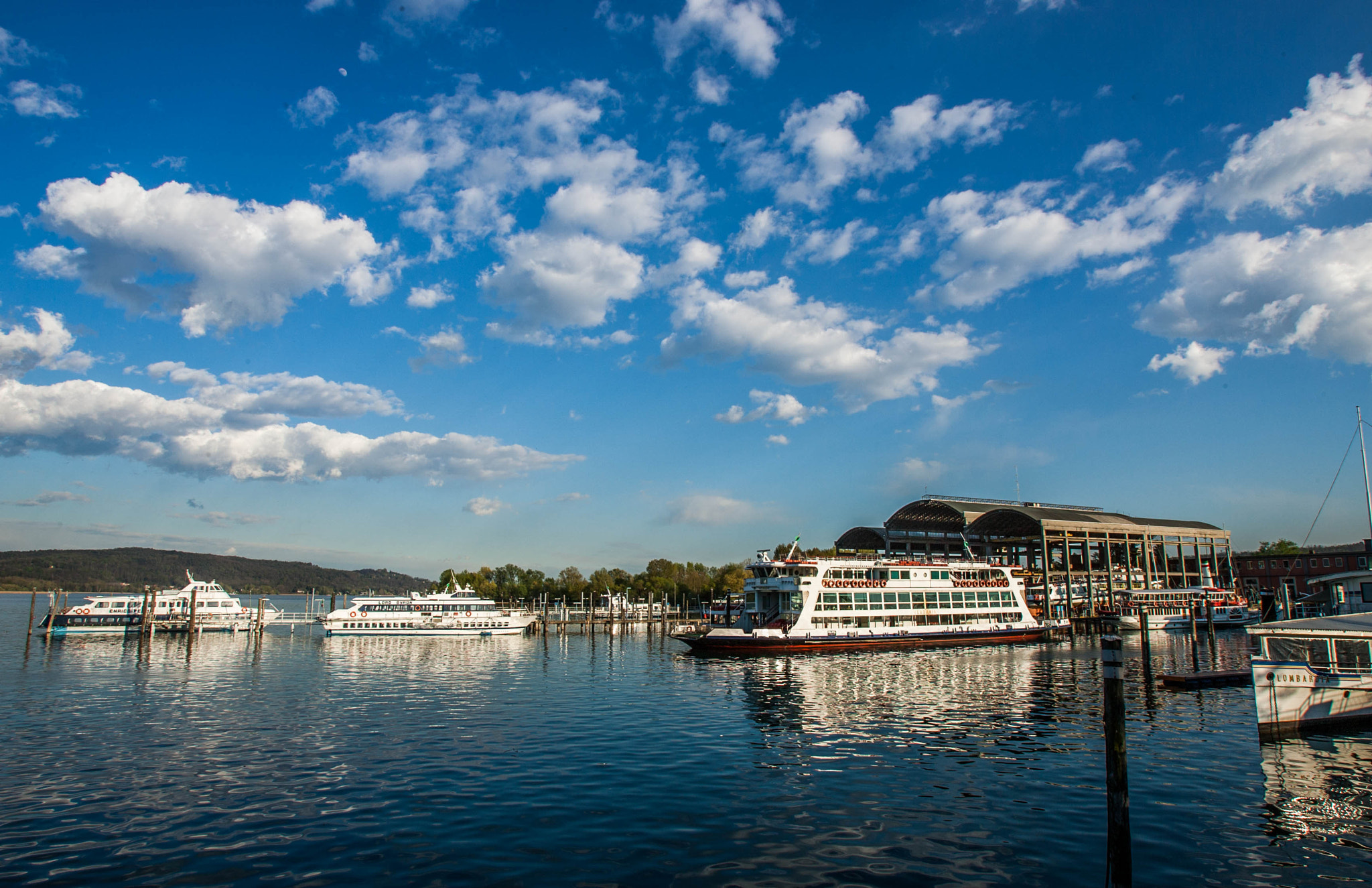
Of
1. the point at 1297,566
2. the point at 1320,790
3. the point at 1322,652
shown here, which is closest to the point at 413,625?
the point at 1322,652

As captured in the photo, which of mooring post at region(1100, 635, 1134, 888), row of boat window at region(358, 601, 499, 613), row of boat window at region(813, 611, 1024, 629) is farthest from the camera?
row of boat window at region(358, 601, 499, 613)

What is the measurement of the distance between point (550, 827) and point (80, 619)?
84.9 meters

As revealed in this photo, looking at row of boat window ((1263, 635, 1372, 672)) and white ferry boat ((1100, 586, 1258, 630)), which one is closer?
row of boat window ((1263, 635, 1372, 672))

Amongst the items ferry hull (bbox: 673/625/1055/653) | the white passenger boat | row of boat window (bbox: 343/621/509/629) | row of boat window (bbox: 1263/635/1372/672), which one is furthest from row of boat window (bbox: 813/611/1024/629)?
row of boat window (bbox: 343/621/509/629)

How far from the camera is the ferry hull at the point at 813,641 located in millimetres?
56688

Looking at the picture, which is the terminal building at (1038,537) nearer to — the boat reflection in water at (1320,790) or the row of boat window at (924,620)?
the row of boat window at (924,620)

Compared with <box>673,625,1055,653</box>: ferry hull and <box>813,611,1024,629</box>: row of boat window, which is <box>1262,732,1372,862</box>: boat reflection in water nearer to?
<box>673,625,1055,653</box>: ferry hull

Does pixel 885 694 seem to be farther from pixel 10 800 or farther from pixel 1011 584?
pixel 1011 584

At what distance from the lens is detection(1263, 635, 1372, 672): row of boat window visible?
87.5 feet

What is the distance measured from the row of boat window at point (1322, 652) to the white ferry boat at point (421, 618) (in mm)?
74735

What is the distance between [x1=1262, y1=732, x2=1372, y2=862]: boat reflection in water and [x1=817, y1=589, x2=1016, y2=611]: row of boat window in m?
36.0

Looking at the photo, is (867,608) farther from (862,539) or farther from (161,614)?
(161,614)

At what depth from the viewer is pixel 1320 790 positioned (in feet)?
64.2

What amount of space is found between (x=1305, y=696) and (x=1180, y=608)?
8364 centimetres
